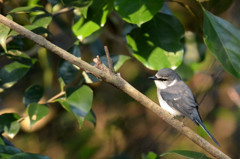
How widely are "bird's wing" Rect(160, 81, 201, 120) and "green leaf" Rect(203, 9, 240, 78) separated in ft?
2.06

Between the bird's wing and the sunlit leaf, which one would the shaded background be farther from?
the sunlit leaf

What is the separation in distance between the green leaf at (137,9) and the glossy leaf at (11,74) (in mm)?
607

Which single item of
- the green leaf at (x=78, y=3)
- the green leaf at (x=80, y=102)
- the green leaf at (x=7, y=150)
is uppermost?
the green leaf at (x=78, y=3)

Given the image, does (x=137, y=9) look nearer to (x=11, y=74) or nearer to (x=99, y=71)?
(x=99, y=71)

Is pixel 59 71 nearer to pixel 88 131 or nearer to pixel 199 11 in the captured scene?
pixel 199 11

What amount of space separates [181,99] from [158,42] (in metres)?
0.68

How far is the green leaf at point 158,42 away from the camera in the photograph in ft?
6.71

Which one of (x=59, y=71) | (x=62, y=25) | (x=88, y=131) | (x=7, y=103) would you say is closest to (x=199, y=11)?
(x=59, y=71)

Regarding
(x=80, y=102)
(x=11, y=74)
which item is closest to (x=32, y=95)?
(x=11, y=74)

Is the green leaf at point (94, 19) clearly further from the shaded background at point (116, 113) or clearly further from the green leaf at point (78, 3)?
the shaded background at point (116, 113)

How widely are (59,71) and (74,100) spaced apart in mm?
282

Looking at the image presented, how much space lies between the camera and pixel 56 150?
11.2ft

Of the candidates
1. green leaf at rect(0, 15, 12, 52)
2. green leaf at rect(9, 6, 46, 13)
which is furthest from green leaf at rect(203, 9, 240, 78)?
green leaf at rect(0, 15, 12, 52)

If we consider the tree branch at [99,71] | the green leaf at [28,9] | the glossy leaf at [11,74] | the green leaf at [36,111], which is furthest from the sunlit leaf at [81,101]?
the green leaf at [28,9]
